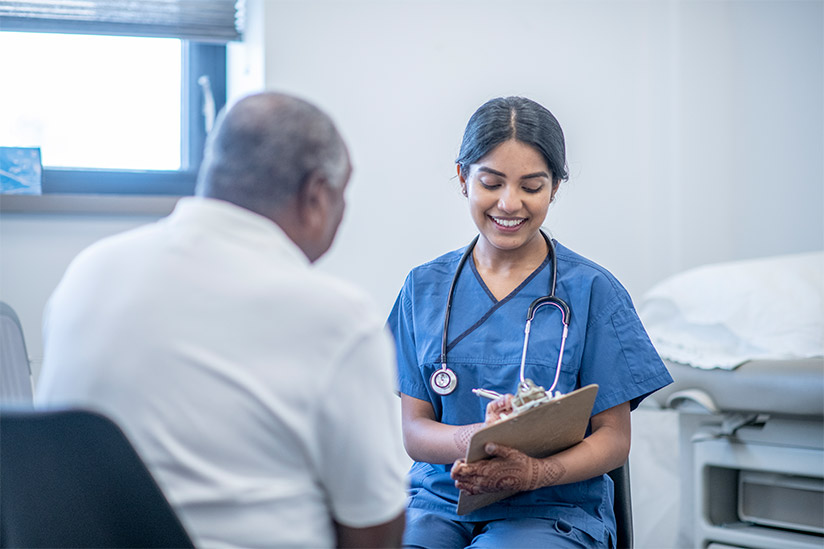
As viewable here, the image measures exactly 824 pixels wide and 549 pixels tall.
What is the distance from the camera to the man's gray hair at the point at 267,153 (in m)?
0.80

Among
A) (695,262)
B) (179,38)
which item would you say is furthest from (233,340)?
(695,262)

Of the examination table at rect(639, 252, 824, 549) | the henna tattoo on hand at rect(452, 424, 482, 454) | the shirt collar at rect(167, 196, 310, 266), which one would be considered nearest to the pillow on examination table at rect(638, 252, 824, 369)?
the examination table at rect(639, 252, 824, 549)

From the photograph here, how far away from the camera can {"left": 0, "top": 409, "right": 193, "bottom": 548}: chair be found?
67 cm

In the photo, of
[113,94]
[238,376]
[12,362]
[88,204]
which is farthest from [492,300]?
[113,94]

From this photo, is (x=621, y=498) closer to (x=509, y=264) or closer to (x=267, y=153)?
(x=509, y=264)

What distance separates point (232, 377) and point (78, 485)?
16 centimetres

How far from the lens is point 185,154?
230cm

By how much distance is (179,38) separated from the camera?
85.1 inches

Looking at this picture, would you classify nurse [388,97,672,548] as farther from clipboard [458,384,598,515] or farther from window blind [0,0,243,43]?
window blind [0,0,243,43]

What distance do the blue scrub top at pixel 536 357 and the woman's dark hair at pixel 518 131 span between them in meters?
0.17

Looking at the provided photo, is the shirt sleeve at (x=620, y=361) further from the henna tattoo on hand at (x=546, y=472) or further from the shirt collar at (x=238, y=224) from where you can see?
the shirt collar at (x=238, y=224)

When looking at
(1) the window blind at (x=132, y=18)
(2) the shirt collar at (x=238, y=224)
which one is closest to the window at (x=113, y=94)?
(1) the window blind at (x=132, y=18)

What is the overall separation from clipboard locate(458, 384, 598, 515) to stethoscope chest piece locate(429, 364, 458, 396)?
0.59 feet

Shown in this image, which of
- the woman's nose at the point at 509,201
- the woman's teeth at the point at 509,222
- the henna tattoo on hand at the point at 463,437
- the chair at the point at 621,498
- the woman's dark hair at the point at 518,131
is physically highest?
the woman's dark hair at the point at 518,131
